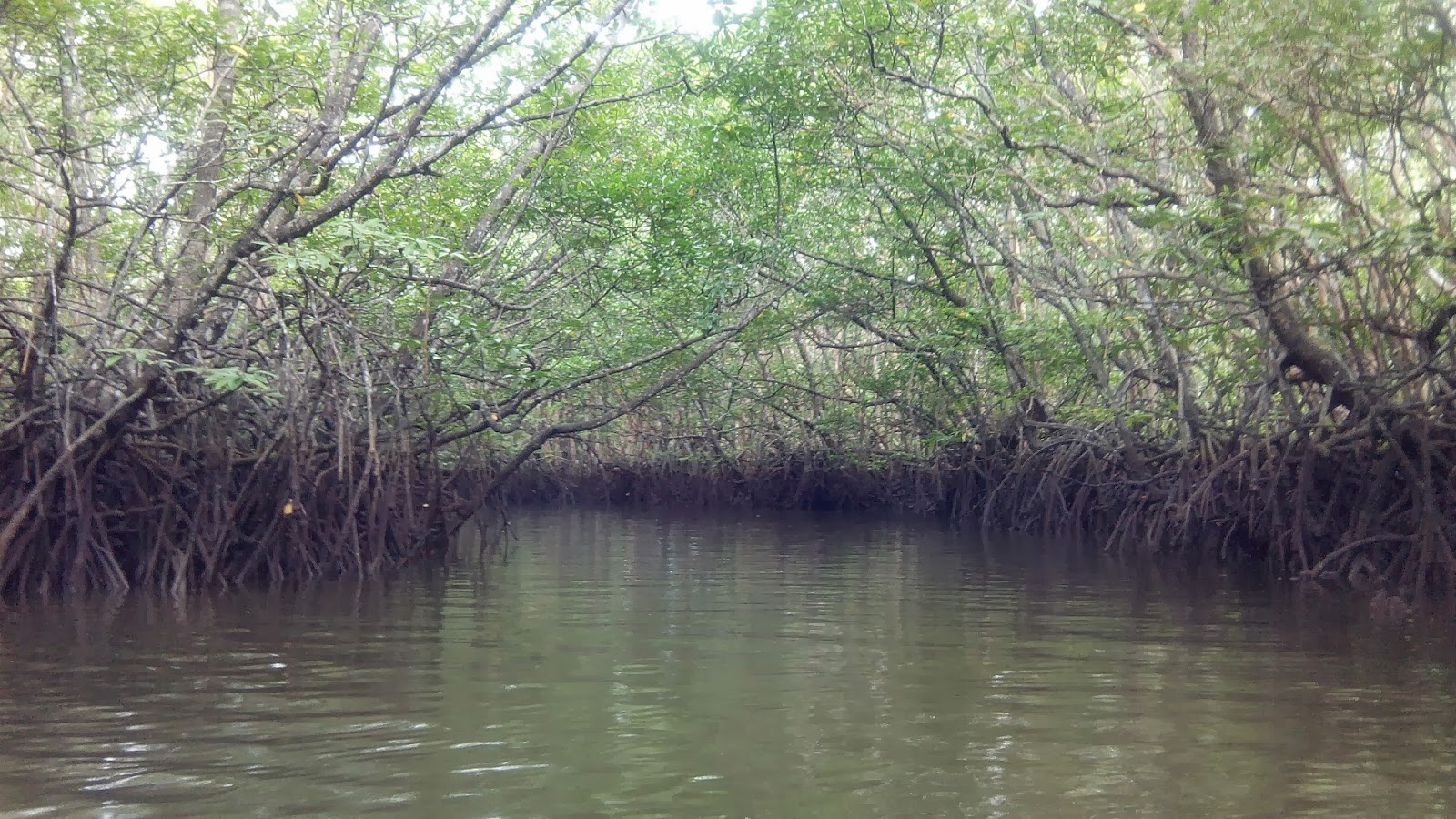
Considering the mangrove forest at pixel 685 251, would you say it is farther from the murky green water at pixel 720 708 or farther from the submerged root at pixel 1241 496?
the murky green water at pixel 720 708

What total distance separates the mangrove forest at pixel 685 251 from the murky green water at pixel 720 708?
1033 millimetres

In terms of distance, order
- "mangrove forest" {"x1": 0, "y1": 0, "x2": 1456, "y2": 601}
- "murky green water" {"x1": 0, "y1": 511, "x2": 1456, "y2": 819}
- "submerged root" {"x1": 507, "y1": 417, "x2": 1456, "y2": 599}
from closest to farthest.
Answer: "murky green water" {"x1": 0, "y1": 511, "x2": 1456, "y2": 819}, "mangrove forest" {"x1": 0, "y1": 0, "x2": 1456, "y2": 601}, "submerged root" {"x1": 507, "y1": 417, "x2": 1456, "y2": 599}

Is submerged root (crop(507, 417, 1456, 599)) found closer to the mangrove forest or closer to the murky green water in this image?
the mangrove forest

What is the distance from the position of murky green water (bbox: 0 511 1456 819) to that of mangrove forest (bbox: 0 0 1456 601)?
1.03 metres

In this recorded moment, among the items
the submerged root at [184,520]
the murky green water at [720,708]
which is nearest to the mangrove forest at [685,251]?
the submerged root at [184,520]

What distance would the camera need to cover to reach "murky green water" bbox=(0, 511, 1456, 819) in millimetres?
2941

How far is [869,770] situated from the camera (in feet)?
10.3

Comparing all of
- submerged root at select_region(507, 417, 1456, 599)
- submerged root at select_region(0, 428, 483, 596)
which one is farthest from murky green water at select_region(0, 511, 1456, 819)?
submerged root at select_region(507, 417, 1456, 599)

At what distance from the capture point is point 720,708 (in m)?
3.85

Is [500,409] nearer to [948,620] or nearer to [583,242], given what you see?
[583,242]

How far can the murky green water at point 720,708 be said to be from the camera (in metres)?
2.94

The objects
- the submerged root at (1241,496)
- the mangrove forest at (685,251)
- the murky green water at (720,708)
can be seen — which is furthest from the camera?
the submerged root at (1241,496)

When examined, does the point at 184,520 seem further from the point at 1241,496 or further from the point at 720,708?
the point at 1241,496

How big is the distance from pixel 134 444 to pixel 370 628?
6.70ft
